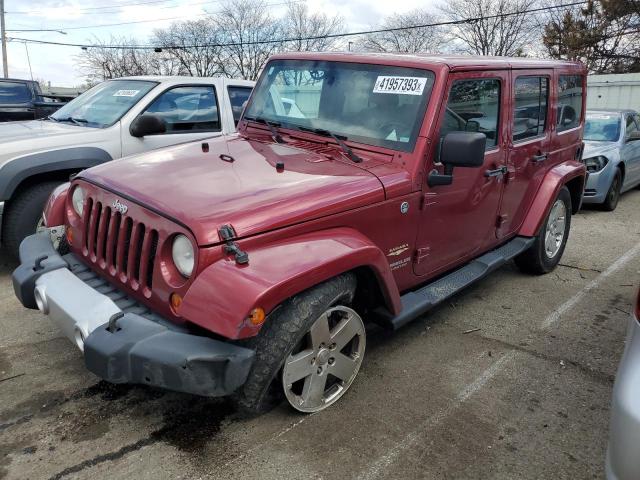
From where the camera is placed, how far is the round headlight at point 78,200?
3215 mm

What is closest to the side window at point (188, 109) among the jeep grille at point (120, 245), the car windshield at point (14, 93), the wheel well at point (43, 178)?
the wheel well at point (43, 178)

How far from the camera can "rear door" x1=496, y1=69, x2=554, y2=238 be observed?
13.6 ft

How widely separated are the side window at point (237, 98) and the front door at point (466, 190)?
3.16 metres

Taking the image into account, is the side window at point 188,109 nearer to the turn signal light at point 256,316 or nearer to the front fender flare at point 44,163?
the front fender flare at point 44,163

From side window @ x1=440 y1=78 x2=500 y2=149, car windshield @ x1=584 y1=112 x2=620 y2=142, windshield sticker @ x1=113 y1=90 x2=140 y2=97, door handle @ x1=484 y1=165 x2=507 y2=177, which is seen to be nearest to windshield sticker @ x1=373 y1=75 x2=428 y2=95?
side window @ x1=440 y1=78 x2=500 y2=149

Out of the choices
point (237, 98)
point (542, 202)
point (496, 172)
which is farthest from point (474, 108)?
point (237, 98)

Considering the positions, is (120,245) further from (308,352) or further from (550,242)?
(550,242)

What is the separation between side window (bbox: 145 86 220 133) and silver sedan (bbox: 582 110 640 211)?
569 centimetres

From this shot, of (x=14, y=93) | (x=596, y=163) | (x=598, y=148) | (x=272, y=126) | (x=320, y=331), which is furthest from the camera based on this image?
(x=14, y=93)

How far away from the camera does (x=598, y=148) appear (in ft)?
27.3

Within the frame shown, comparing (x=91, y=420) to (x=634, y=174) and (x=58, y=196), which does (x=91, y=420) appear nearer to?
(x=58, y=196)

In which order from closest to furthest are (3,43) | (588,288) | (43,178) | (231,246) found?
(231,246) < (43,178) < (588,288) < (3,43)

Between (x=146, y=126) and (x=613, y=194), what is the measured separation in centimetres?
711

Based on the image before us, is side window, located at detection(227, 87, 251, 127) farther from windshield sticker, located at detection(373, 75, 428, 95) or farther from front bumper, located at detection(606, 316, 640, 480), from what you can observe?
front bumper, located at detection(606, 316, 640, 480)
